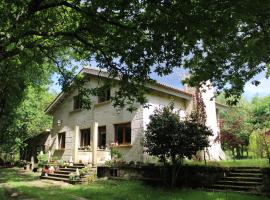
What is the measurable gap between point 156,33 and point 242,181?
30.6 ft

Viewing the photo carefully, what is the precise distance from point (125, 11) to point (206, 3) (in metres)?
2.96

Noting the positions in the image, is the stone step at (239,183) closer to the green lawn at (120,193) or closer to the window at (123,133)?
the green lawn at (120,193)

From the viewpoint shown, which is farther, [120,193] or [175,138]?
[175,138]

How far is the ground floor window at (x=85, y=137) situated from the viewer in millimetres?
27094

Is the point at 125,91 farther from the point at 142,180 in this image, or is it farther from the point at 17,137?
the point at 17,137

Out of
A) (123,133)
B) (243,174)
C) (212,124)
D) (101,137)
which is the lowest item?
(243,174)

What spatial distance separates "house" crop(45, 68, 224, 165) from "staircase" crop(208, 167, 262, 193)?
593cm

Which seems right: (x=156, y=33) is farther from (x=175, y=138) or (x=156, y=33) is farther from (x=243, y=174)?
(x=243, y=174)

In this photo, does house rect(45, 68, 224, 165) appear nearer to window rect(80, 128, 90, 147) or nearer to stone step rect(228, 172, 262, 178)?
window rect(80, 128, 90, 147)

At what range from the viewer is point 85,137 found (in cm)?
2752

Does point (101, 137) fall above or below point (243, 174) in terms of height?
above

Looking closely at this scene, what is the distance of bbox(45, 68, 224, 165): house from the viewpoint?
2219 centimetres

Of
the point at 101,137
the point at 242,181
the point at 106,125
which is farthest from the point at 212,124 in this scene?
the point at 242,181

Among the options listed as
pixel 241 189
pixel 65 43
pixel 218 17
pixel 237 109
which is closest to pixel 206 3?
pixel 218 17
